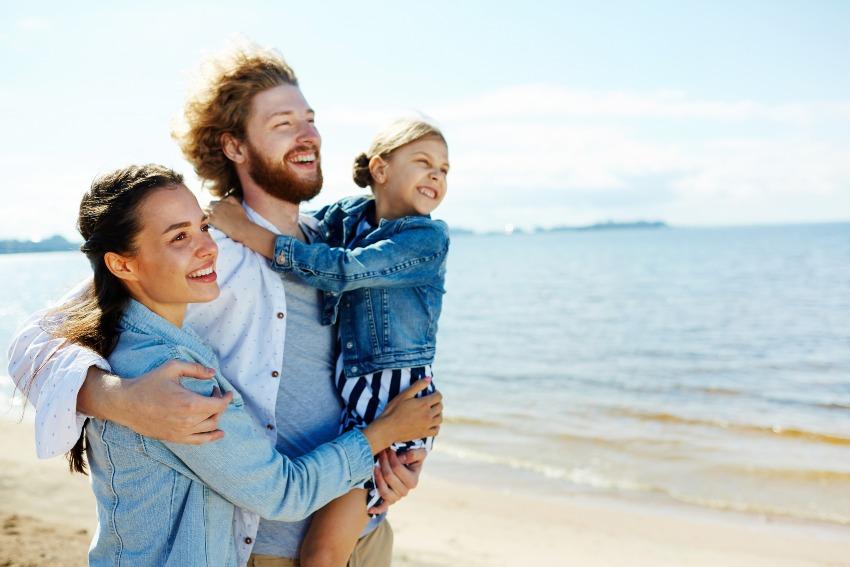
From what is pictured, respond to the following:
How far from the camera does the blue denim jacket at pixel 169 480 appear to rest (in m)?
2.00

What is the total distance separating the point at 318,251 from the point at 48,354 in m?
0.93

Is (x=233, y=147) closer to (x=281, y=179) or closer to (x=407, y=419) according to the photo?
(x=281, y=179)

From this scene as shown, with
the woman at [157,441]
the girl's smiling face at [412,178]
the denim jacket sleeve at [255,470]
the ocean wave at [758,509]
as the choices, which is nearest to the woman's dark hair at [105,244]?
the woman at [157,441]

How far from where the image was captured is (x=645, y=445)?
9547mm

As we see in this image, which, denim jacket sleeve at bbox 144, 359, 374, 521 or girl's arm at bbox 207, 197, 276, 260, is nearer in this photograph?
denim jacket sleeve at bbox 144, 359, 374, 521

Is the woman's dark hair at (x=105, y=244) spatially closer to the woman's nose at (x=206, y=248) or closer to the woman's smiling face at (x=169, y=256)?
the woman's smiling face at (x=169, y=256)

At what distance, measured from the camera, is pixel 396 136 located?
3219 millimetres

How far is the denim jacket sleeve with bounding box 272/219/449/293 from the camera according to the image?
2678mm

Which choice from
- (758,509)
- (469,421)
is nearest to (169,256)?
(758,509)

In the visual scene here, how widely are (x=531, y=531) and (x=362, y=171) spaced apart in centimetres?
463

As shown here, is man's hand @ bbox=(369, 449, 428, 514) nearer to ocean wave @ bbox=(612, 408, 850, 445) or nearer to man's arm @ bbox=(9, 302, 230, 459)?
man's arm @ bbox=(9, 302, 230, 459)

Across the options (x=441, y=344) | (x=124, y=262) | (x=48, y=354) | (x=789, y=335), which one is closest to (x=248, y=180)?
(x=124, y=262)

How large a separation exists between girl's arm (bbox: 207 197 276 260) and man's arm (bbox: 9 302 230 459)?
2.48 ft

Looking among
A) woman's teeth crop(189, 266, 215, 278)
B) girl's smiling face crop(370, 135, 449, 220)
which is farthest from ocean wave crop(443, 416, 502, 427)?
woman's teeth crop(189, 266, 215, 278)
